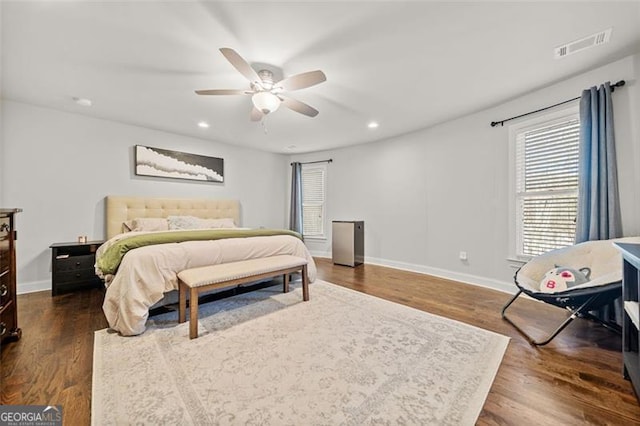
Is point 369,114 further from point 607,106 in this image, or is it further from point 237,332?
point 237,332

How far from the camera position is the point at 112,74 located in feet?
8.14

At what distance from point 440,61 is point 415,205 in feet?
8.12

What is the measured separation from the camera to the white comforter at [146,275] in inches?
79.8

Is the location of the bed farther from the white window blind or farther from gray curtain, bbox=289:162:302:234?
the white window blind

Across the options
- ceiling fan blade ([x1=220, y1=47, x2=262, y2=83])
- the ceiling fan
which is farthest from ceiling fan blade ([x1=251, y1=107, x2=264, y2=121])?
ceiling fan blade ([x1=220, y1=47, x2=262, y2=83])

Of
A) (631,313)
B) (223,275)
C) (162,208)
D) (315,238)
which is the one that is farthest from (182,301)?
(315,238)

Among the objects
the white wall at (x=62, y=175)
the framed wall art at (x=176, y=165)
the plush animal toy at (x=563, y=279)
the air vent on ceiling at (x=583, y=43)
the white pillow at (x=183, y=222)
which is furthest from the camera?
the framed wall art at (x=176, y=165)

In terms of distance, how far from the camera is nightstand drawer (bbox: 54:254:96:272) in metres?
3.05

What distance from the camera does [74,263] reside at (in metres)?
3.15

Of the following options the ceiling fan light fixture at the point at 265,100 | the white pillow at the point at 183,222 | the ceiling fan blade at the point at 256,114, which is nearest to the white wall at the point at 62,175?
the white pillow at the point at 183,222

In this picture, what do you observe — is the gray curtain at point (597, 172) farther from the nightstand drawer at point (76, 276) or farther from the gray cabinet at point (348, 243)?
the nightstand drawer at point (76, 276)

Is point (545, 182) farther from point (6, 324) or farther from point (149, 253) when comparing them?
point (6, 324)

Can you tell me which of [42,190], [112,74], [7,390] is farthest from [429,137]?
[42,190]

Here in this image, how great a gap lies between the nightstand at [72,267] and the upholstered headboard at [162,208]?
1.34 ft
